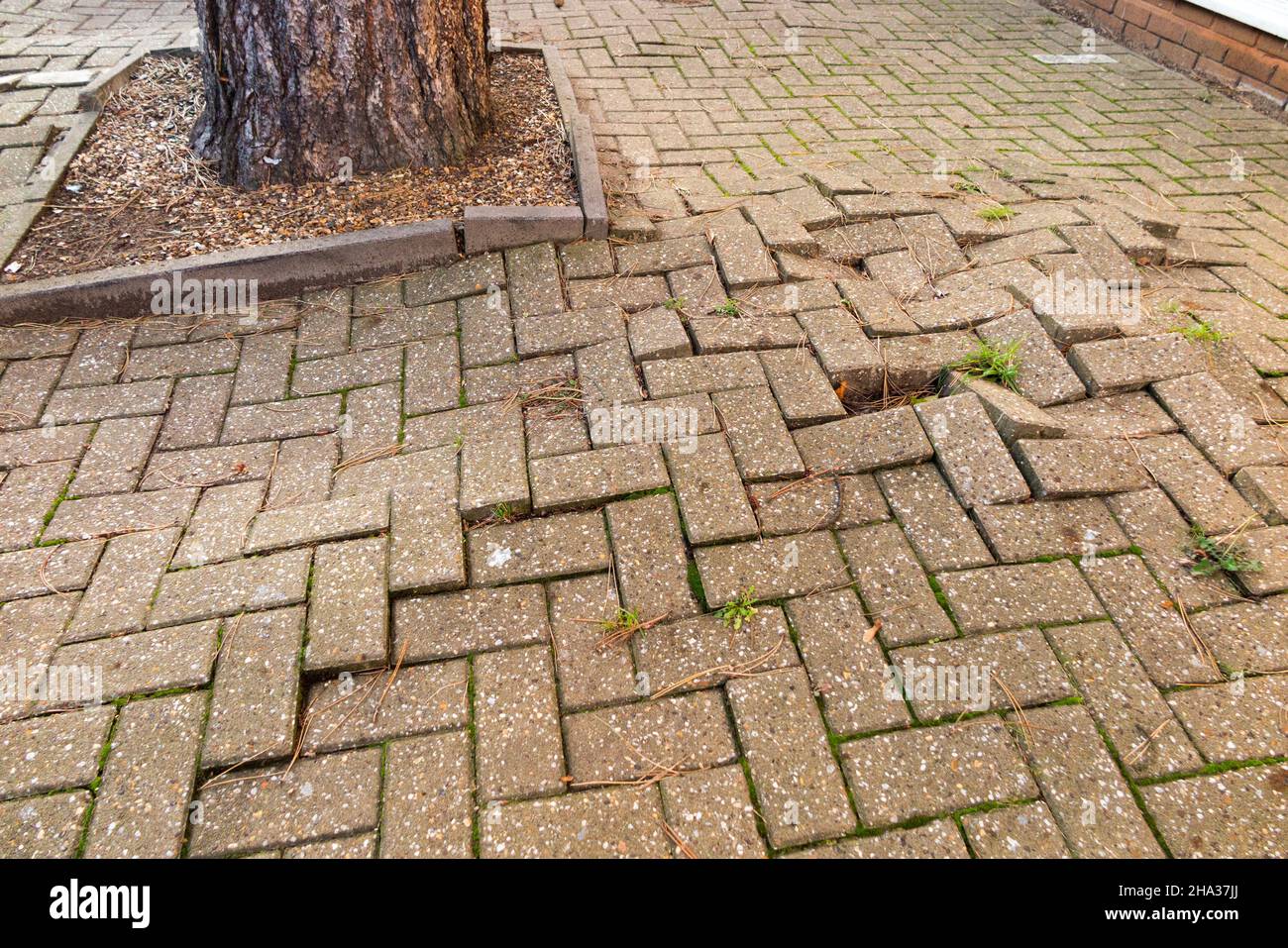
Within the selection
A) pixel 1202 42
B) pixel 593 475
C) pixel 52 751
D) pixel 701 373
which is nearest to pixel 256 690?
pixel 52 751

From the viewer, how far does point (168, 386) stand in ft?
8.87

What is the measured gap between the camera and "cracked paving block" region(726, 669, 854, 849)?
1.63 meters

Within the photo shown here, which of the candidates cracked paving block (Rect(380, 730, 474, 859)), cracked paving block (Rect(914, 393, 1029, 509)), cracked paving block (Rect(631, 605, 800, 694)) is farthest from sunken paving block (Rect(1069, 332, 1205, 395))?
cracked paving block (Rect(380, 730, 474, 859))

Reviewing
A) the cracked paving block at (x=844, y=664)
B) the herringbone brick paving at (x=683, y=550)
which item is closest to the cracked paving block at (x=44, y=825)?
the herringbone brick paving at (x=683, y=550)

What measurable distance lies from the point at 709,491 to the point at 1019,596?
0.89 meters

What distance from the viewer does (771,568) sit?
80.5 inches

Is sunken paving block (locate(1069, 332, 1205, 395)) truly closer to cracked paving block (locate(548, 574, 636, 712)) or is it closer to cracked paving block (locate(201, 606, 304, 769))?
cracked paving block (locate(548, 574, 636, 712))

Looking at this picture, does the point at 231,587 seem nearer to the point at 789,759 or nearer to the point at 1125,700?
the point at 789,759

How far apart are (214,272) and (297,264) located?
32 centimetres

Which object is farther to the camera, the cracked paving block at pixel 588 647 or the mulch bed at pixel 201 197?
the mulch bed at pixel 201 197

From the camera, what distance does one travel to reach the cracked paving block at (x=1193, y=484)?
2.13m

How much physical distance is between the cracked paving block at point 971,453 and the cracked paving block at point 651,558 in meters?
0.86

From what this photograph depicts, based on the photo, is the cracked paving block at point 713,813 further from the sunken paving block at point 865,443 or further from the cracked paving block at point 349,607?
the sunken paving block at point 865,443
